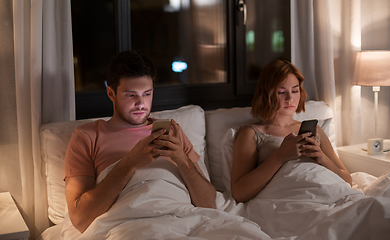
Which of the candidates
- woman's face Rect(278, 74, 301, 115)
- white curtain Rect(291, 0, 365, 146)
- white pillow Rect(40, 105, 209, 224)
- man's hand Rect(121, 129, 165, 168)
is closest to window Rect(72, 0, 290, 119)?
white curtain Rect(291, 0, 365, 146)

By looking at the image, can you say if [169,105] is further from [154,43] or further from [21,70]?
[21,70]

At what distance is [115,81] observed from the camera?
1480mm

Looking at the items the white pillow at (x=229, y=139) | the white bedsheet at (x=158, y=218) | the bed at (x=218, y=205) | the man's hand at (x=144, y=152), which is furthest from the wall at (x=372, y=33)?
the man's hand at (x=144, y=152)

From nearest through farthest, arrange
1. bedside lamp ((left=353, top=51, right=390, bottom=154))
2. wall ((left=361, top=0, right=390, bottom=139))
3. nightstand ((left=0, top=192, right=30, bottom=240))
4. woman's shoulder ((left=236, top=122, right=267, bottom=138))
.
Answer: nightstand ((left=0, top=192, right=30, bottom=240)), woman's shoulder ((left=236, top=122, right=267, bottom=138)), bedside lamp ((left=353, top=51, right=390, bottom=154)), wall ((left=361, top=0, right=390, bottom=139))

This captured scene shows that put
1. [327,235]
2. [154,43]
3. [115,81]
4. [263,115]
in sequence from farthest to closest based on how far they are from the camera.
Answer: [154,43]
[263,115]
[115,81]
[327,235]

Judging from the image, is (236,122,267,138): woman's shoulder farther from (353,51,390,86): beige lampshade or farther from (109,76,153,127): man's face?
(353,51,390,86): beige lampshade

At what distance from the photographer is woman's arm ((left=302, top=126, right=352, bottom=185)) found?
5.61 ft

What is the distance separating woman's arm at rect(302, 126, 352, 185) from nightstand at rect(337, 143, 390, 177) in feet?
1.38

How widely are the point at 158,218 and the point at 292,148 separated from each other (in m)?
0.72

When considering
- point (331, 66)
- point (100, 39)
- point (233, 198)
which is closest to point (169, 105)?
point (100, 39)

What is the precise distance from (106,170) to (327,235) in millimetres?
797

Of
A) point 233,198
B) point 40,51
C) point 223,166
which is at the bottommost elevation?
point 233,198

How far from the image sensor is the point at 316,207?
4.80 ft

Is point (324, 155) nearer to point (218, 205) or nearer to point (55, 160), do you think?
point (218, 205)
